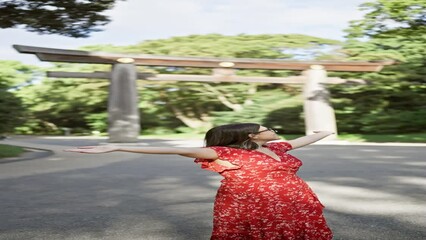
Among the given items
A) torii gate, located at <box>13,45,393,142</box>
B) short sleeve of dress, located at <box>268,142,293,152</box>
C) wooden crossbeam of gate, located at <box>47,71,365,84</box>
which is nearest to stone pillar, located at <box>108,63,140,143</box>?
torii gate, located at <box>13,45,393,142</box>

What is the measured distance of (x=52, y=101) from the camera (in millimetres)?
35312

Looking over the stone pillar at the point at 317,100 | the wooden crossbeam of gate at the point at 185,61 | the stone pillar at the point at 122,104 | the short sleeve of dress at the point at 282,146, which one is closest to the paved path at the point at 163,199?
the short sleeve of dress at the point at 282,146

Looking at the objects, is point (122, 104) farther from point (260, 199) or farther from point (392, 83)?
point (260, 199)

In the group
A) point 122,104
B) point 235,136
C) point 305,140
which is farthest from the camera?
point 122,104

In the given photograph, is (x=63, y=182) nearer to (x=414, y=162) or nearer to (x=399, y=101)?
(x=414, y=162)

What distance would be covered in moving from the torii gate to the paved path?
26.7 feet

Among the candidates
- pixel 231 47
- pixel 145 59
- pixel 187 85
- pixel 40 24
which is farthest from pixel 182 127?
pixel 40 24

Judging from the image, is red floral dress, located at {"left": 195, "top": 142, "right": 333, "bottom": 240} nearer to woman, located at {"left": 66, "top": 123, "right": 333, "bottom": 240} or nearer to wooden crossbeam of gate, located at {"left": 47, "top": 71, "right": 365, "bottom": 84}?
woman, located at {"left": 66, "top": 123, "right": 333, "bottom": 240}

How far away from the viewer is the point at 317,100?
2112 centimetres

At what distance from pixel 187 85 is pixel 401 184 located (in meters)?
23.0

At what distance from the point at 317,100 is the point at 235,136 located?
18477 millimetres

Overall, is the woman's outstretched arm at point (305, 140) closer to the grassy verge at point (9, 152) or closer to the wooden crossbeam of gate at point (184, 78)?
the grassy verge at point (9, 152)

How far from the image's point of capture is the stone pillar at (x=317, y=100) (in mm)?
21047

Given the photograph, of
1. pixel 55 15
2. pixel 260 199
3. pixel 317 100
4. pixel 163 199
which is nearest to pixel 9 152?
pixel 55 15
